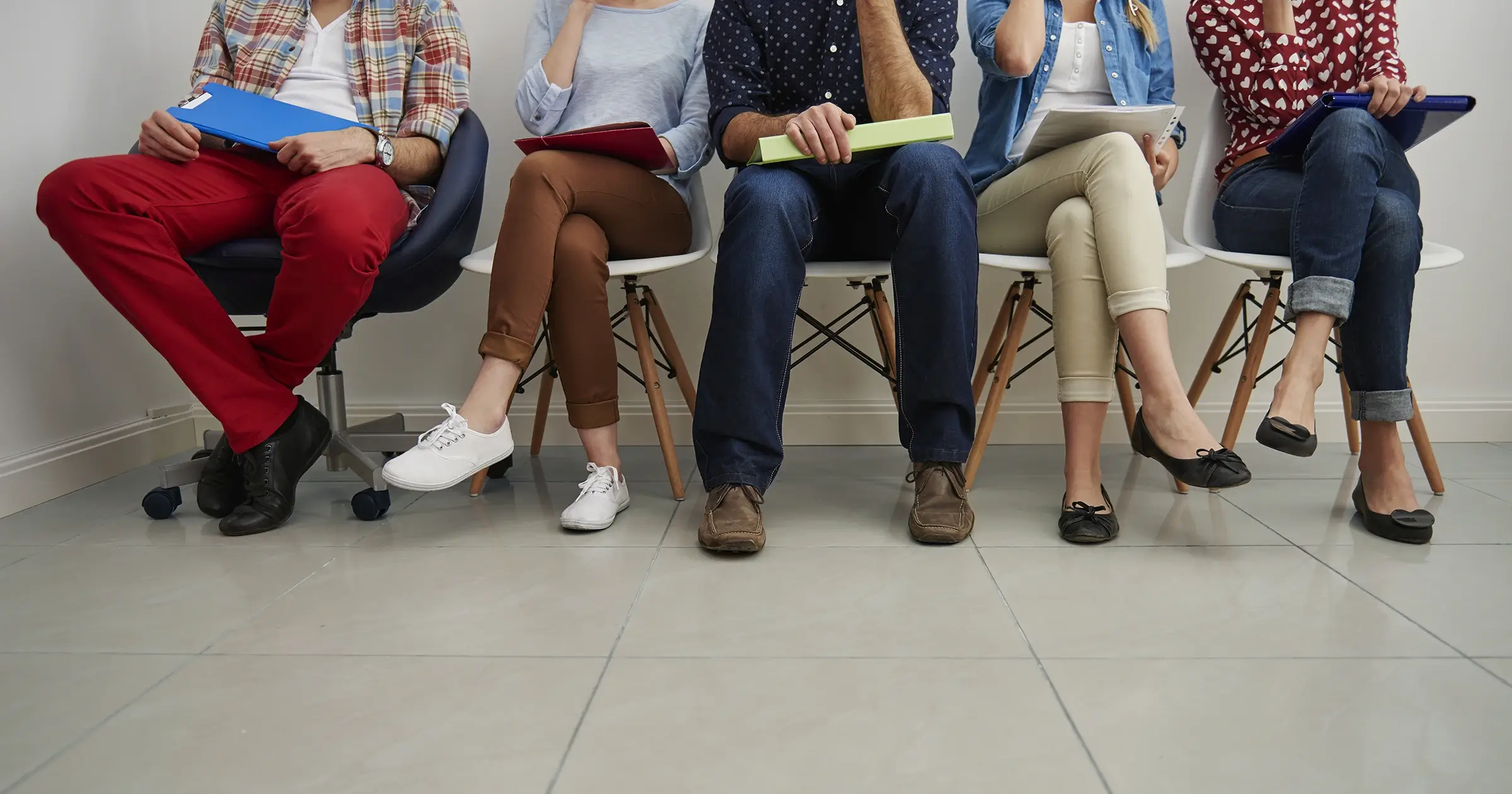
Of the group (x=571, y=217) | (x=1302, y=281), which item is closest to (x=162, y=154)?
(x=571, y=217)

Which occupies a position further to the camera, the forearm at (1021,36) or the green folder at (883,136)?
the forearm at (1021,36)

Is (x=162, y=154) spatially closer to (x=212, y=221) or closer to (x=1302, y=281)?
(x=212, y=221)

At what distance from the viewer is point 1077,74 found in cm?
181

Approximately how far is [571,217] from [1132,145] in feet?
3.01

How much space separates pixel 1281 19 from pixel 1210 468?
1.00 meters

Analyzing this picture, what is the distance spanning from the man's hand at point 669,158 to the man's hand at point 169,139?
0.77 m

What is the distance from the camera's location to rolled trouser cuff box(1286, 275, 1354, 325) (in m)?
1.42

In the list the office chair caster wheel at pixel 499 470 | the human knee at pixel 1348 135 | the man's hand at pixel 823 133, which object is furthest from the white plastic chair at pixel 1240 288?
the office chair caster wheel at pixel 499 470

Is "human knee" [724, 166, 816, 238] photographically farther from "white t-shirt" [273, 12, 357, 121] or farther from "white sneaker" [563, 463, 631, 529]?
"white t-shirt" [273, 12, 357, 121]

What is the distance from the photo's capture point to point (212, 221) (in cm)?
159

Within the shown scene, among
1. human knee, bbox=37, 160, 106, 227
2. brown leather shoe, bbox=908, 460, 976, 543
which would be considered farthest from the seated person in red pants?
brown leather shoe, bbox=908, 460, 976, 543

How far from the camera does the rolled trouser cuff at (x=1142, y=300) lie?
143 centimetres

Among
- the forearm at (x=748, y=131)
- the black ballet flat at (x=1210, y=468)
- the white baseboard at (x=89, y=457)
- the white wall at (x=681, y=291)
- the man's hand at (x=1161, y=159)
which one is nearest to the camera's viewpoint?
the black ballet flat at (x=1210, y=468)

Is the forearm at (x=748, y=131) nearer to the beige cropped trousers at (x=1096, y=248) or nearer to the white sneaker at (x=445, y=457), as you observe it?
the beige cropped trousers at (x=1096, y=248)
